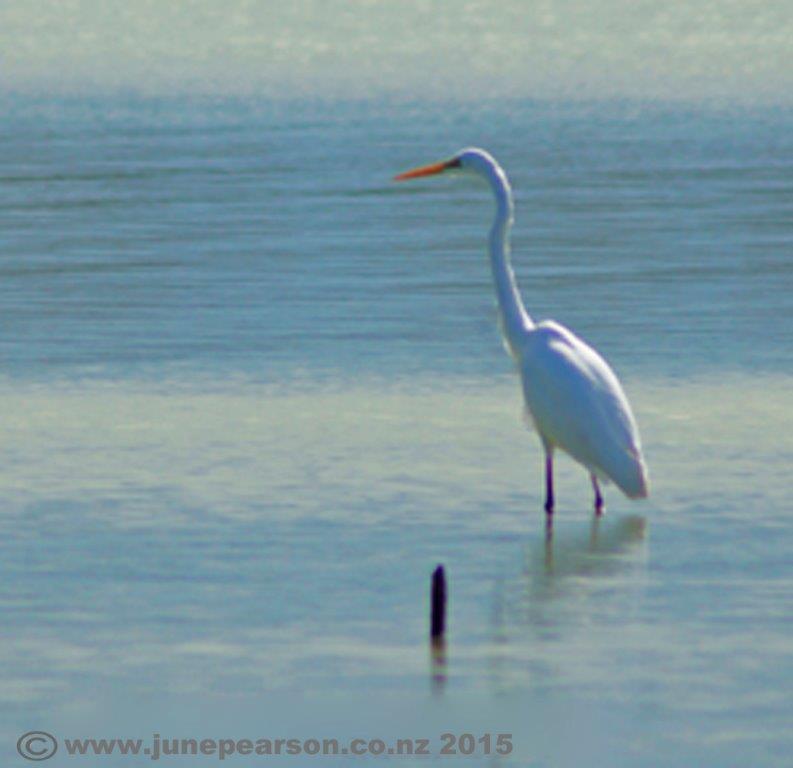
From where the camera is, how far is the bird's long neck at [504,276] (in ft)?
40.3

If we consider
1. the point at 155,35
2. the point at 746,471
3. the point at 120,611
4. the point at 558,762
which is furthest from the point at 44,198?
the point at 155,35

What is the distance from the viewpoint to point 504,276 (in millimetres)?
12461

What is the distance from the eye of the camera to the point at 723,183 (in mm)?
27594

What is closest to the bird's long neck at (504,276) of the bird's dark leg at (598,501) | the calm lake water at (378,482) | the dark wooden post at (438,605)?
the calm lake water at (378,482)

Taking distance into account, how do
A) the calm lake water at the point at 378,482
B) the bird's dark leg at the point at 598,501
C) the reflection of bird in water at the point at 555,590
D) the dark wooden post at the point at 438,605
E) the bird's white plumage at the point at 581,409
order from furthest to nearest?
the bird's dark leg at the point at 598,501 < the bird's white plumage at the point at 581,409 < the reflection of bird in water at the point at 555,590 < the dark wooden post at the point at 438,605 < the calm lake water at the point at 378,482

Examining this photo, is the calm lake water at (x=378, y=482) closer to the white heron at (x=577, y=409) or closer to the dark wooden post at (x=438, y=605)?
the dark wooden post at (x=438, y=605)

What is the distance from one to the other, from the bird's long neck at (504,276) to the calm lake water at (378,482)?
28.9 inches

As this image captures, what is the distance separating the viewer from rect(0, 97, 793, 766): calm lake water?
858 cm

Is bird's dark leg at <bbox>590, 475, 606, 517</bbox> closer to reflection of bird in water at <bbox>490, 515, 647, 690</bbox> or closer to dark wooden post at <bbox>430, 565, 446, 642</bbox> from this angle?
reflection of bird in water at <bbox>490, 515, 647, 690</bbox>

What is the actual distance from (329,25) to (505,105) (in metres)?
32.4

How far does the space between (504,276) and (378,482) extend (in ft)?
4.00

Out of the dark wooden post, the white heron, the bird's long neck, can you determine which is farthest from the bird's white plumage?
the dark wooden post

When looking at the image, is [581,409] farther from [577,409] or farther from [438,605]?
[438,605]

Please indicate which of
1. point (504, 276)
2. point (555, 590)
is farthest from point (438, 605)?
point (504, 276)
